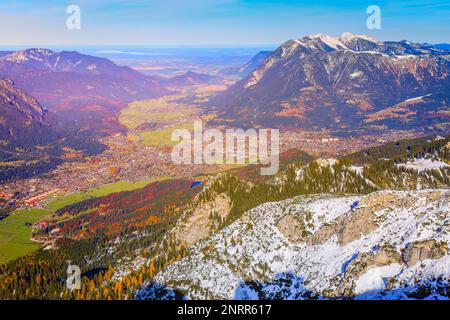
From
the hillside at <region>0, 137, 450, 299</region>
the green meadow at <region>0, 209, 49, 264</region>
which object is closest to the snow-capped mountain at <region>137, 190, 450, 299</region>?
the hillside at <region>0, 137, 450, 299</region>

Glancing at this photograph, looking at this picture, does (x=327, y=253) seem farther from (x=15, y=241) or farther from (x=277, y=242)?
(x=15, y=241)

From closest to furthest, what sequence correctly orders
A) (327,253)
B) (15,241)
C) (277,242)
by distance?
(327,253)
(277,242)
(15,241)

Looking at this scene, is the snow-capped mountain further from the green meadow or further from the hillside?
the green meadow

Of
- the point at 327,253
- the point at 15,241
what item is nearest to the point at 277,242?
the point at 327,253

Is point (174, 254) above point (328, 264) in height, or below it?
below

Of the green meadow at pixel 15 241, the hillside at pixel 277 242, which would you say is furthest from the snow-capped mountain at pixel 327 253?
the green meadow at pixel 15 241

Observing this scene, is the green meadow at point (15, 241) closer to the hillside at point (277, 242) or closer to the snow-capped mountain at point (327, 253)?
the hillside at point (277, 242)
